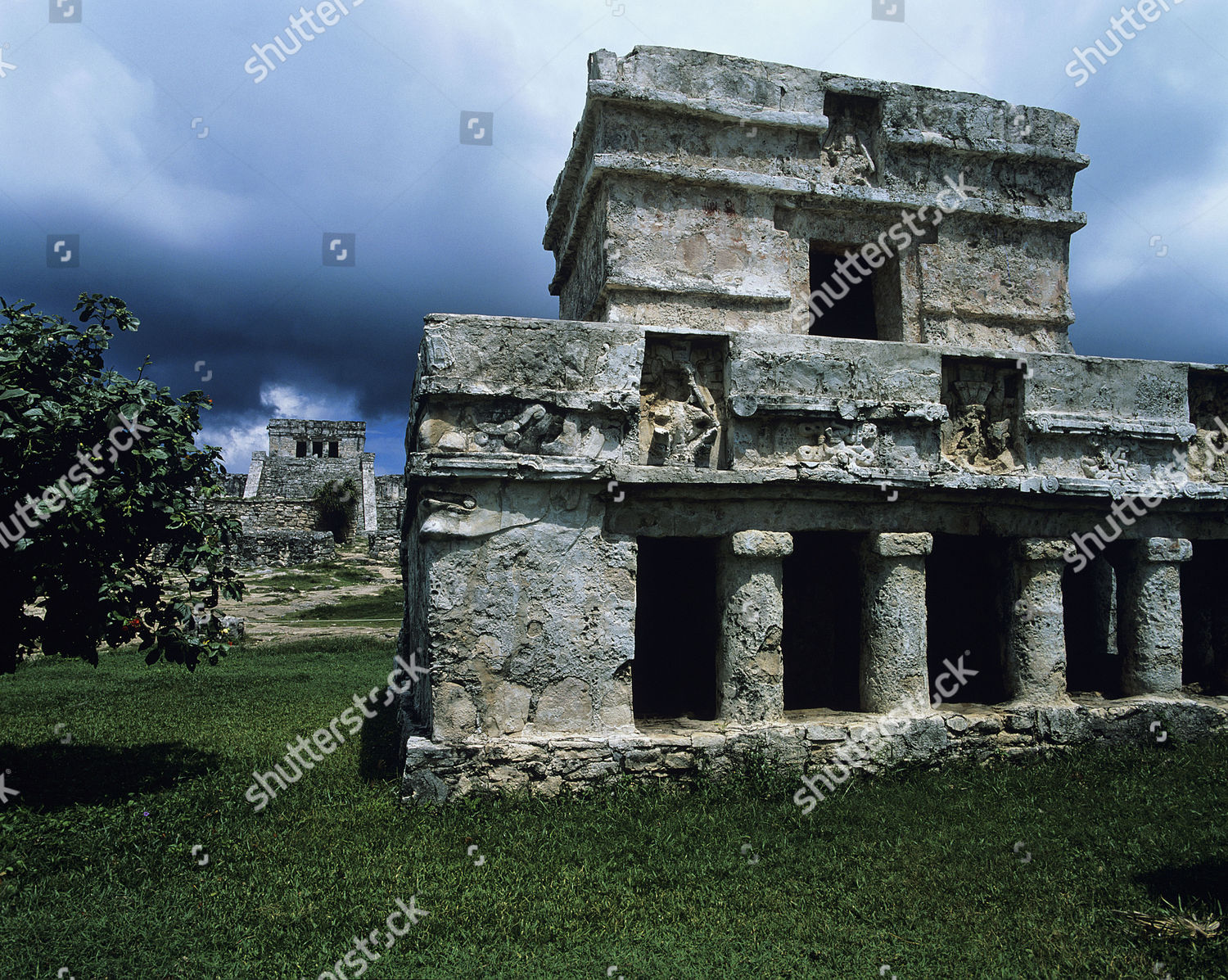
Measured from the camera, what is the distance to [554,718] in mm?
5555

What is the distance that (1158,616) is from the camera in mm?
6848

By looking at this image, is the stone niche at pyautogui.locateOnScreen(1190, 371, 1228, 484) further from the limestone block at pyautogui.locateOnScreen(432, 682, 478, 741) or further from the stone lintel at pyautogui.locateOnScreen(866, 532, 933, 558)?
the limestone block at pyautogui.locateOnScreen(432, 682, 478, 741)

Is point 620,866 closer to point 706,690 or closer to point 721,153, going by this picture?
point 706,690

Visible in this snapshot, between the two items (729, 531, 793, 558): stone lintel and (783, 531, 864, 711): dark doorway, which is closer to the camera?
(729, 531, 793, 558): stone lintel

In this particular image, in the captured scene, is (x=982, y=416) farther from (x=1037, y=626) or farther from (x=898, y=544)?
Answer: (x=1037, y=626)

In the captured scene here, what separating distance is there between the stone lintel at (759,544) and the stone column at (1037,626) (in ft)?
6.98

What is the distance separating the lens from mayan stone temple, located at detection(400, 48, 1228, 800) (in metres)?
5.55

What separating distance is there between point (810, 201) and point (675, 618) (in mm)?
4197

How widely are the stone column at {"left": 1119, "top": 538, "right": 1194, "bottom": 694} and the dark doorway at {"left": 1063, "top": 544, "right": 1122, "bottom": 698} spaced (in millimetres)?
503

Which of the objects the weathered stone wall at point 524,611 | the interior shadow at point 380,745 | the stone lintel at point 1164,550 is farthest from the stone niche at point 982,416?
the interior shadow at point 380,745

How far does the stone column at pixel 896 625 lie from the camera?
621cm

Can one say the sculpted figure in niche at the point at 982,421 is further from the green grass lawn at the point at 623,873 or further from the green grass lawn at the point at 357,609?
the green grass lawn at the point at 357,609

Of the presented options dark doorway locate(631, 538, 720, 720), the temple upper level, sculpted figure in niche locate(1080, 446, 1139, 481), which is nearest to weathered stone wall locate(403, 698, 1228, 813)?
sculpted figure in niche locate(1080, 446, 1139, 481)

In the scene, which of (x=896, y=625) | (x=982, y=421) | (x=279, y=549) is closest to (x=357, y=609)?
(x=279, y=549)
